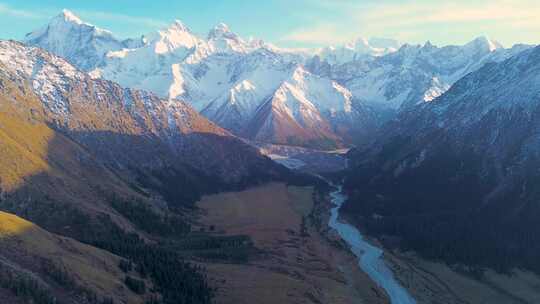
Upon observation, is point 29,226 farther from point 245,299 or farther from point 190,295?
point 245,299

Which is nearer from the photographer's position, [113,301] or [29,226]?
[113,301]

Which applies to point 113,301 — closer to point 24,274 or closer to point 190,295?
point 24,274

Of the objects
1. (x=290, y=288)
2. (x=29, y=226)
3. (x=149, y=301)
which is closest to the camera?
(x=149, y=301)

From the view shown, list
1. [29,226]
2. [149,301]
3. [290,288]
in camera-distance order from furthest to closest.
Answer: [290,288] < [29,226] < [149,301]

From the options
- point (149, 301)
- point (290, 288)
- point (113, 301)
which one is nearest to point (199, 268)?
point (290, 288)

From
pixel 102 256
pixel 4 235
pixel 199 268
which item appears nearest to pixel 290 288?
pixel 199 268

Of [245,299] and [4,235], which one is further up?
[4,235]
